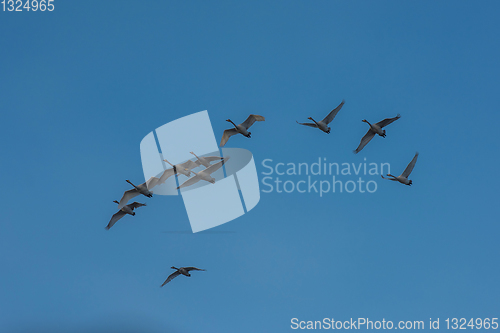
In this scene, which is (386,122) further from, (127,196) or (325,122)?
(127,196)

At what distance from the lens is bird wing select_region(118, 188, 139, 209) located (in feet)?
90.6

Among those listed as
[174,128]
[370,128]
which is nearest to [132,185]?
[174,128]

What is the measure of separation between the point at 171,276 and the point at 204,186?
294 inches

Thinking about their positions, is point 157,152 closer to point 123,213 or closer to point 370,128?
point 123,213

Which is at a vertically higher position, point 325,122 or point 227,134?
point 325,122

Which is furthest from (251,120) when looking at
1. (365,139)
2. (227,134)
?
(365,139)

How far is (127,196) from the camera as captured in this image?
91.7 feet

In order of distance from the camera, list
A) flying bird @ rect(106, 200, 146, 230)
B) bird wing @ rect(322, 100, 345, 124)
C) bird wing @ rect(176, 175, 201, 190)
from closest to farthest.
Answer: bird wing @ rect(322, 100, 345, 124) < bird wing @ rect(176, 175, 201, 190) < flying bird @ rect(106, 200, 146, 230)

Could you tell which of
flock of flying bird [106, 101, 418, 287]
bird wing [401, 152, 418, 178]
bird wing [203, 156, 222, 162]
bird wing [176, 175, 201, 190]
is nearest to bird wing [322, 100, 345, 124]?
flock of flying bird [106, 101, 418, 287]

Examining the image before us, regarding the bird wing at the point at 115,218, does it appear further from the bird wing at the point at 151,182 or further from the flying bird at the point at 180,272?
the flying bird at the point at 180,272

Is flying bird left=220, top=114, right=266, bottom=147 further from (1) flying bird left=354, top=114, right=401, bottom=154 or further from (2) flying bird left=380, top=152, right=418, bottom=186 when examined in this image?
(2) flying bird left=380, top=152, right=418, bottom=186

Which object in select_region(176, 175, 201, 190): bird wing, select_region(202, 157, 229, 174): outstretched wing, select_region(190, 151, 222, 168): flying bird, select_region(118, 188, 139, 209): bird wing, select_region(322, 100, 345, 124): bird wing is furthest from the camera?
select_region(190, 151, 222, 168): flying bird

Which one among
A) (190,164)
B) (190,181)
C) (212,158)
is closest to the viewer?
(190,181)

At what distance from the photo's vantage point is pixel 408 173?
28.1 m
